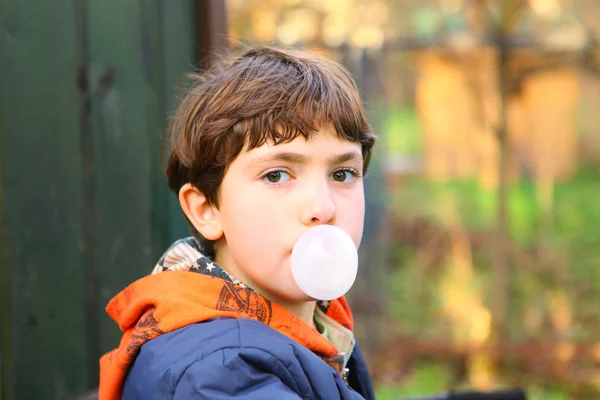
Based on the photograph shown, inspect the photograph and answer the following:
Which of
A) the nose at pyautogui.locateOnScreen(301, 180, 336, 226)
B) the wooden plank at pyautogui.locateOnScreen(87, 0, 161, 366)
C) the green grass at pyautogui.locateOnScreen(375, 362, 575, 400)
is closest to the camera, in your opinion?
the nose at pyautogui.locateOnScreen(301, 180, 336, 226)

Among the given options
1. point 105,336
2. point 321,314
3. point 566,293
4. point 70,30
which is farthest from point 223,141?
point 566,293

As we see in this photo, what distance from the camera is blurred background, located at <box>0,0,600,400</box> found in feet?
5.28

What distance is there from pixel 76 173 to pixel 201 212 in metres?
0.46

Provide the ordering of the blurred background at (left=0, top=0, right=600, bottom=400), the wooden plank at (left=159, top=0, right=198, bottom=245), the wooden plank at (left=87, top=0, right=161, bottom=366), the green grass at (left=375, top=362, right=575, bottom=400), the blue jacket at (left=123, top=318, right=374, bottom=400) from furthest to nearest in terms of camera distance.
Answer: the green grass at (left=375, top=362, right=575, bottom=400) → the wooden plank at (left=159, top=0, right=198, bottom=245) → the wooden plank at (left=87, top=0, right=161, bottom=366) → the blurred background at (left=0, top=0, right=600, bottom=400) → the blue jacket at (left=123, top=318, right=374, bottom=400)

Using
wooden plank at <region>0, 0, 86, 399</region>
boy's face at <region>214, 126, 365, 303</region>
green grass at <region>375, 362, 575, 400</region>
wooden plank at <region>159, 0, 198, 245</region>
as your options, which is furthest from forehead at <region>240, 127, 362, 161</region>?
green grass at <region>375, 362, 575, 400</region>

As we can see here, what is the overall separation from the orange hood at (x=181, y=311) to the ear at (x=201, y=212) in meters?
0.08

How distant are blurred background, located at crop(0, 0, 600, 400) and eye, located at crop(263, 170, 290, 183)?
61cm

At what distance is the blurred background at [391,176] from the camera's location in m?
1.61

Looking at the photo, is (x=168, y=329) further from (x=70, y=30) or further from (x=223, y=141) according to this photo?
(x=70, y=30)

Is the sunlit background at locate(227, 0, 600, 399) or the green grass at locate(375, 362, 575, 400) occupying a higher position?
the sunlit background at locate(227, 0, 600, 399)

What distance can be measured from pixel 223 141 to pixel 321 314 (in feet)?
1.59

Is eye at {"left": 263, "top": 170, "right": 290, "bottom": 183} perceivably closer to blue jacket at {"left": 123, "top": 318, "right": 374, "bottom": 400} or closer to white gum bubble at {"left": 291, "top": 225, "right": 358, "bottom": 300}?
white gum bubble at {"left": 291, "top": 225, "right": 358, "bottom": 300}

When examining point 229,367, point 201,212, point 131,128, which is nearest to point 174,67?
point 131,128

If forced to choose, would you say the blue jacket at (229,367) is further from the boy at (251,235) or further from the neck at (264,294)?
the neck at (264,294)
